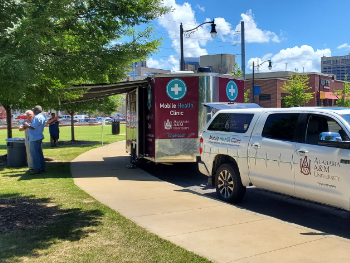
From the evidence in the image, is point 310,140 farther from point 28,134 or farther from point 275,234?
point 28,134

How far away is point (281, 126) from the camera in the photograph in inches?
247

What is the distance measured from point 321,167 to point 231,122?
2424 mm

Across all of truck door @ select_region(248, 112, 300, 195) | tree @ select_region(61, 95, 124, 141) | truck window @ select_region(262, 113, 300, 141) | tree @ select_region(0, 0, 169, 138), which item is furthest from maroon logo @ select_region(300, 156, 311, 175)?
tree @ select_region(61, 95, 124, 141)

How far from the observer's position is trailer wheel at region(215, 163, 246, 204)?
701 cm

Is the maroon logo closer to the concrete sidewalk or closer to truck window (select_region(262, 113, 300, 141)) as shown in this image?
truck window (select_region(262, 113, 300, 141))

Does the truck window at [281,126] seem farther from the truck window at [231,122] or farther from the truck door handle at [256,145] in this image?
A: the truck window at [231,122]

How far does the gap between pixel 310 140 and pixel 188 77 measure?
16.0 ft

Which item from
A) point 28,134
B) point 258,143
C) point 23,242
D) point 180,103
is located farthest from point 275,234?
point 28,134

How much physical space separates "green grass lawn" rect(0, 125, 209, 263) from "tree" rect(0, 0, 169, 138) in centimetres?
192

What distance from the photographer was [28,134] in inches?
398

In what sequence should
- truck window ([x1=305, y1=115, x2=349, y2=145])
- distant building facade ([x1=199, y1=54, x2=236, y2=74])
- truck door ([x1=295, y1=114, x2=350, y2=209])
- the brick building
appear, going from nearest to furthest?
truck door ([x1=295, y1=114, x2=350, y2=209]), truck window ([x1=305, y1=115, x2=349, y2=145]), distant building facade ([x1=199, y1=54, x2=236, y2=74]), the brick building

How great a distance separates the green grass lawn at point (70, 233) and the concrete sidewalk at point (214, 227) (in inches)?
12.0

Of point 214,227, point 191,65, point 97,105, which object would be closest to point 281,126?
point 214,227

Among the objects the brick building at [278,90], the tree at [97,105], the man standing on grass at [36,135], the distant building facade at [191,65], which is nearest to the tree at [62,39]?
the man standing on grass at [36,135]
